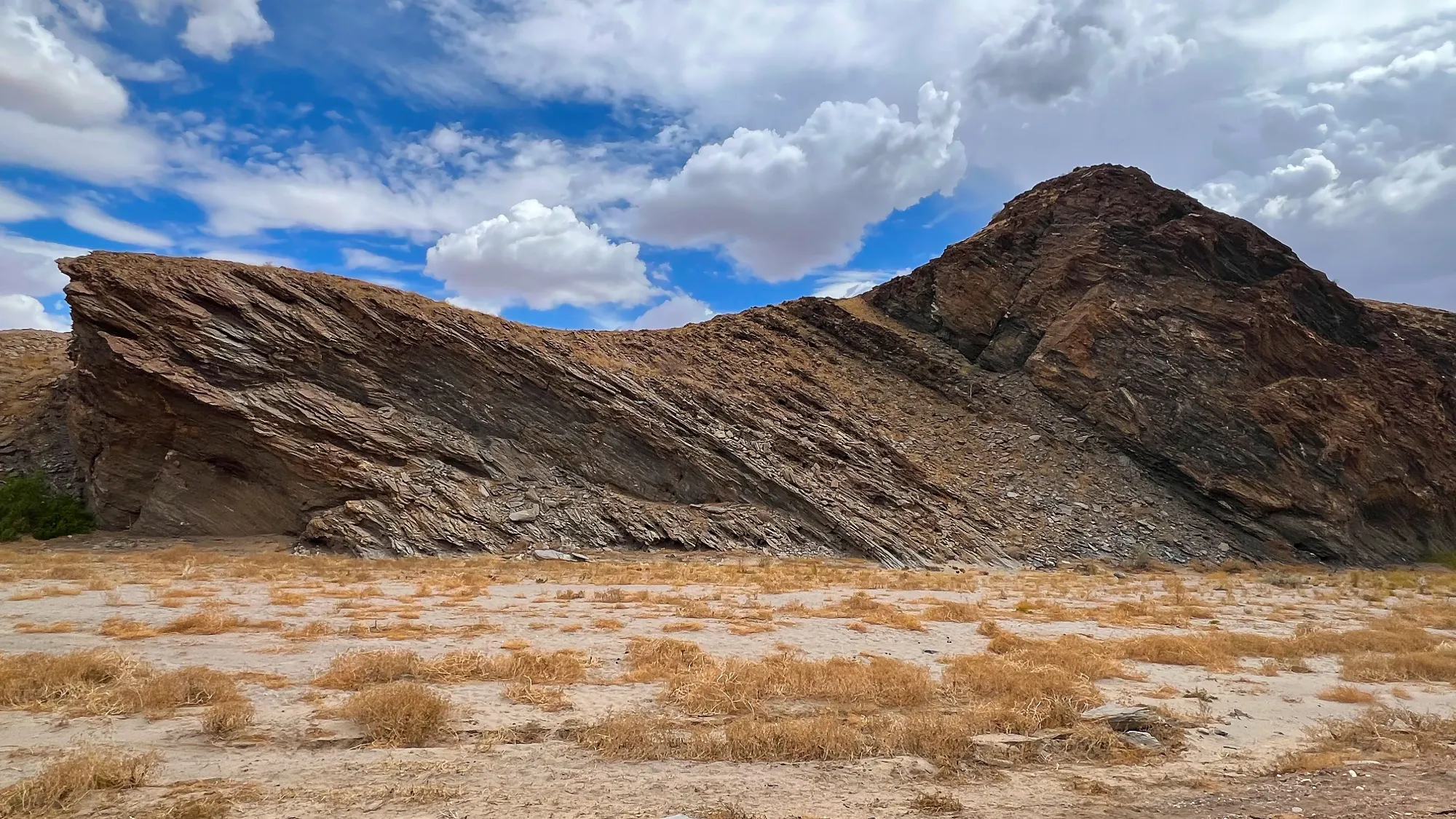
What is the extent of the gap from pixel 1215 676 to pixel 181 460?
35.9m

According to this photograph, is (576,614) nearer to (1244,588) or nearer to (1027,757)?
(1027,757)

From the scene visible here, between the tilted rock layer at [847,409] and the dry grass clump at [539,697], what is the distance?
22.3 meters

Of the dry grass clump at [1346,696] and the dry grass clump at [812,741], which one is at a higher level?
the dry grass clump at [812,741]

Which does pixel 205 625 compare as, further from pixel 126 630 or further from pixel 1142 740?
pixel 1142 740

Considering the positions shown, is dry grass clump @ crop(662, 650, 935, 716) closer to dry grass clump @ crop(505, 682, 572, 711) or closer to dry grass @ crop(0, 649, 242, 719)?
dry grass clump @ crop(505, 682, 572, 711)

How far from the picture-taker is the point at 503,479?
113 feet

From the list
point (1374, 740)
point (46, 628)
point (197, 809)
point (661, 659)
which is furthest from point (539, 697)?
point (1374, 740)

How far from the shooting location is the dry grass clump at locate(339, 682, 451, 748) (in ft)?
23.1

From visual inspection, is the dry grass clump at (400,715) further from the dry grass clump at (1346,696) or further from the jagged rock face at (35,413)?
the jagged rock face at (35,413)

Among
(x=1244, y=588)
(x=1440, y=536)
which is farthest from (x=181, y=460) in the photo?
(x=1440, y=536)

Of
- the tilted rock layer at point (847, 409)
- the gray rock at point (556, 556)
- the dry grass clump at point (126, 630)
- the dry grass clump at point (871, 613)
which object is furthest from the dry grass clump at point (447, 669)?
the tilted rock layer at point (847, 409)

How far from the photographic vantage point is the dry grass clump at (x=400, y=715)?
7.03 meters

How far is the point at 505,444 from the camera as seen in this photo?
35.6 metres

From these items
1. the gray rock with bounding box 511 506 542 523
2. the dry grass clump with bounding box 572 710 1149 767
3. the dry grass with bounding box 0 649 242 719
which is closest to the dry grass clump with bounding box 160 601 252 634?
the dry grass with bounding box 0 649 242 719
